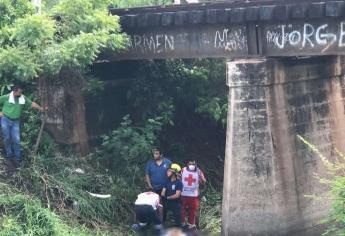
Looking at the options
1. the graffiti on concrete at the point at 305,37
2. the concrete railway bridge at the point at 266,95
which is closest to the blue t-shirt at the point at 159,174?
the concrete railway bridge at the point at 266,95

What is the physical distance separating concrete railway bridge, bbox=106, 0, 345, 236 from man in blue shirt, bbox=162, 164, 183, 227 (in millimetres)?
1048

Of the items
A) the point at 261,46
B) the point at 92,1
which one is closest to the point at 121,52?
the point at 92,1

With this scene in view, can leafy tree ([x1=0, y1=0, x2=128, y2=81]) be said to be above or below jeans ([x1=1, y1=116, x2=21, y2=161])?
above

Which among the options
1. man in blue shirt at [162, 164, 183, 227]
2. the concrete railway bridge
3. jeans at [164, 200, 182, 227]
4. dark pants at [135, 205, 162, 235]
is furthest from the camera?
jeans at [164, 200, 182, 227]

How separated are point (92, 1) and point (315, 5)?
16.3ft

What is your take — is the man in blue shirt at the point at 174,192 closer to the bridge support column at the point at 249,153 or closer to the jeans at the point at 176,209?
the jeans at the point at 176,209

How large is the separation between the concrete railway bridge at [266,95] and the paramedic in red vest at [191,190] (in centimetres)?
63

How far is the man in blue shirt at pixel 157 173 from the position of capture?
13008mm

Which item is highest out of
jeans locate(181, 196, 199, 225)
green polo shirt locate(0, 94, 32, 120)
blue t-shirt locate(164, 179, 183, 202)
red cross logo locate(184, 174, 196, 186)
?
green polo shirt locate(0, 94, 32, 120)

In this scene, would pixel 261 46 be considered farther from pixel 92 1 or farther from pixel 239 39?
pixel 92 1

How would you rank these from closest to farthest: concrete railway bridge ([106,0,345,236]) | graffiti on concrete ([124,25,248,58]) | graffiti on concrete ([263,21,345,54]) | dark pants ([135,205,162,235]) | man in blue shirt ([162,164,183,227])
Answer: graffiti on concrete ([263,21,345,54]) → dark pants ([135,205,162,235]) → concrete railway bridge ([106,0,345,236]) → man in blue shirt ([162,164,183,227]) → graffiti on concrete ([124,25,248,58])

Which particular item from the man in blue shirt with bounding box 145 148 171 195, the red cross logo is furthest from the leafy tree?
the red cross logo

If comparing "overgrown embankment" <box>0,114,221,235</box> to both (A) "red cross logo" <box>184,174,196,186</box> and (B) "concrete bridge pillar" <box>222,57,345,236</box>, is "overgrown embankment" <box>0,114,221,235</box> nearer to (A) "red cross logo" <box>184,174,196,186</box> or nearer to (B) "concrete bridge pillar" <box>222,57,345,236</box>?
(B) "concrete bridge pillar" <box>222,57,345,236</box>

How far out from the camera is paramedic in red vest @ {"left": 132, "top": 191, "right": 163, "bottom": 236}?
12.2 metres
